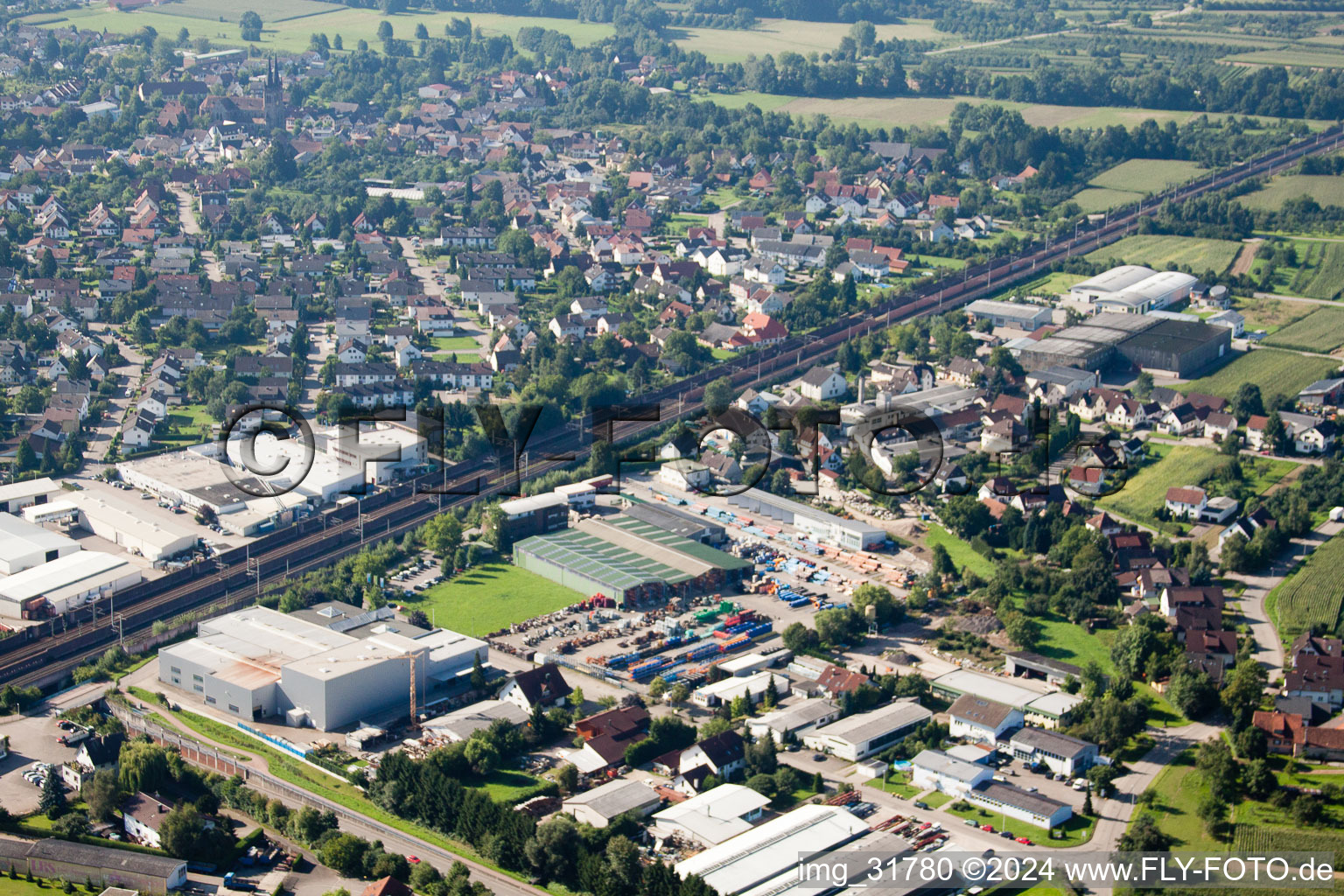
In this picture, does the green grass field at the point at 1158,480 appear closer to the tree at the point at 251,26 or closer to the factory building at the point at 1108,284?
the factory building at the point at 1108,284

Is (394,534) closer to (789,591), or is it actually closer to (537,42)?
(789,591)

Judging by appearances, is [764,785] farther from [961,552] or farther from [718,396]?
[718,396]

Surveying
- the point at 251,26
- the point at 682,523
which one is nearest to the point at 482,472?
the point at 682,523

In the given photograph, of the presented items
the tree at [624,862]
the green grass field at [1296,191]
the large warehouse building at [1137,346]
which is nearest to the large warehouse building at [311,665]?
the tree at [624,862]

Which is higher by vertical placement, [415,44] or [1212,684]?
[415,44]

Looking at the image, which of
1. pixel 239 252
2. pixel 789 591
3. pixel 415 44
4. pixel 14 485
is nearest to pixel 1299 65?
pixel 415 44
